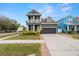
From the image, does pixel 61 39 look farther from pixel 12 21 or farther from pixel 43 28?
pixel 12 21

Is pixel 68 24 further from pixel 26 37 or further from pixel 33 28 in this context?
pixel 26 37

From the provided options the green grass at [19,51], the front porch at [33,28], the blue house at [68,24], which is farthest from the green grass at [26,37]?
the green grass at [19,51]

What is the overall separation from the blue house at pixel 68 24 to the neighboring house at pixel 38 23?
0.29 m

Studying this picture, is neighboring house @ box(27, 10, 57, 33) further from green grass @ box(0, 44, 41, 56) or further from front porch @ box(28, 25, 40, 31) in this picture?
green grass @ box(0, 44, 41, 56)

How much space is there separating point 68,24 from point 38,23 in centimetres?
130

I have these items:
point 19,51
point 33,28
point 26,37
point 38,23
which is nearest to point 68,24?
point 38,23

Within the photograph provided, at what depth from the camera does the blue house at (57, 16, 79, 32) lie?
7699 millimetres

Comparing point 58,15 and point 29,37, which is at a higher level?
point 58,15

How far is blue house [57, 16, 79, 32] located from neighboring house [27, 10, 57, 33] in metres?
0.29

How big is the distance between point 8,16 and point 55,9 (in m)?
1.89

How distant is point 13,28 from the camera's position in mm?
7488

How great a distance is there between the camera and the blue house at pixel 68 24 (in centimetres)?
770

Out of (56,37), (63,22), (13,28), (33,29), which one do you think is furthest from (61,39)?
(13,28)

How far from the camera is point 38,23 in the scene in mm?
7609
